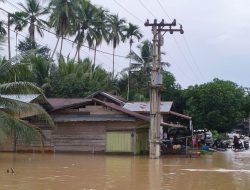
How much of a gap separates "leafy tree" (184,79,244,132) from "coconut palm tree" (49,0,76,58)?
14.9m

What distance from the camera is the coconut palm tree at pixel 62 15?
4975 centimetres

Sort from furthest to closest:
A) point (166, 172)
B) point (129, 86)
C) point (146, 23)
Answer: point (129, 86) < point (146, 23) < point (166, 172)

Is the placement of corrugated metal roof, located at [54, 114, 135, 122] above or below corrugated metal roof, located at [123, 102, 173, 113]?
below

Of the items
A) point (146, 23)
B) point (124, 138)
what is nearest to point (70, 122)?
point (124, 138)

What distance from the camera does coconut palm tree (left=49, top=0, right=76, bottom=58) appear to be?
163 feet

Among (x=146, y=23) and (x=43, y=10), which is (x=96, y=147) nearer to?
(x=146, y=23)

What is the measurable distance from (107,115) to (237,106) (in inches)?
774

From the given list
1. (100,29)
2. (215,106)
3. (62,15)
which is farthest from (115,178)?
(100,29)

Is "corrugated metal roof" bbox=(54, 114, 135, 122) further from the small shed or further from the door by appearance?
the door

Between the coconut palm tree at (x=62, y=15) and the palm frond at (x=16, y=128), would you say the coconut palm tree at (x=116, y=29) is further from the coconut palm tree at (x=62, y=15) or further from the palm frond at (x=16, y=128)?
the palm frond at (x=16, y=128)

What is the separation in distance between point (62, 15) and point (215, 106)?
59.4 feet

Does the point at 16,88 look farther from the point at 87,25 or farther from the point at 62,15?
the point at 87,25

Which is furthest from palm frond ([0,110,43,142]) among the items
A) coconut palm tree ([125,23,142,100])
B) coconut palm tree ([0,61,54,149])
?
coconut palm tree ([125,23,142,100])

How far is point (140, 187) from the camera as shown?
49.8 ft
